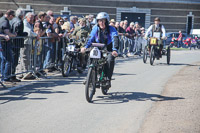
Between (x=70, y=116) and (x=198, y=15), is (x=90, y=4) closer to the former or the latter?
(x=198, y=15)

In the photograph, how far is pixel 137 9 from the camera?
42438 mm

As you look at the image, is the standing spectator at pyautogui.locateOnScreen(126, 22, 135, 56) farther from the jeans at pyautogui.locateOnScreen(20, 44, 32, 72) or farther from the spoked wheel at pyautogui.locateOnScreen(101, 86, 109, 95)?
the spoked wheel at pyautogui.locateOnScreen(101, 86, 109, 95)

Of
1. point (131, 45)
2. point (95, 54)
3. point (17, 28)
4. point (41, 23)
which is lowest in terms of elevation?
point (131, 45)

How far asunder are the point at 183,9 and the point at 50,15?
108 ft

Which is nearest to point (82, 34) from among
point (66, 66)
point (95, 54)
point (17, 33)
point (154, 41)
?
point (66, 66)

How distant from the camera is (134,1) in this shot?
42188mm

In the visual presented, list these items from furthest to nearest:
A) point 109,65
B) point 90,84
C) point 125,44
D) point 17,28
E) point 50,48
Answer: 1. point 125,44
2. point 50,48
3. point 17,28
4. point 109,65
5. point 90,84

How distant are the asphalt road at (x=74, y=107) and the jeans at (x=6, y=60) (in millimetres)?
747

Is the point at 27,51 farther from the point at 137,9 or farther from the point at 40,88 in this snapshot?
the point at 137,9

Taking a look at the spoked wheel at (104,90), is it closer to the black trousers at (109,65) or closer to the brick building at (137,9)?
the black trousers at (109,65)

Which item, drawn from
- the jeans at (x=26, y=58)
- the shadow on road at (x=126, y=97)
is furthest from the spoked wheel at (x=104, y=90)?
the jeans at (x=26, y=58)

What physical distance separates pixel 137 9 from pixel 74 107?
36.2 m

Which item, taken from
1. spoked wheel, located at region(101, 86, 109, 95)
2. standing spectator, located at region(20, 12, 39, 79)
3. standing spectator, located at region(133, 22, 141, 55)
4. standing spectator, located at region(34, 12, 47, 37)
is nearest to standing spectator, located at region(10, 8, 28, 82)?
standing spectator, located at region(20, 12, 39, 79)

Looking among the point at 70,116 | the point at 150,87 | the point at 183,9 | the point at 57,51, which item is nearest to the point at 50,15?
the point at 57,51
